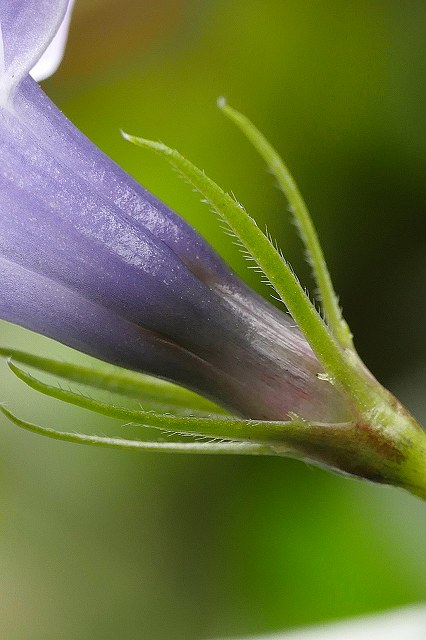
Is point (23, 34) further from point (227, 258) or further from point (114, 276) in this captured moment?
point (227, 258)

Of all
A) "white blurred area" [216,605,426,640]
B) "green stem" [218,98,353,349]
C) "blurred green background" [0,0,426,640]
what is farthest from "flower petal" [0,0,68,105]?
"blurred green background" [0,0,426,640]

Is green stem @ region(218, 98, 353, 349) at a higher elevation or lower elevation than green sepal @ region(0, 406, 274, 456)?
higher

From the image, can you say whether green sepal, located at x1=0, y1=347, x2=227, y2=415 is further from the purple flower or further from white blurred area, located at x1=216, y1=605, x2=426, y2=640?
white blurred area, located at x1=216, y1=605, x2=426, y2=640

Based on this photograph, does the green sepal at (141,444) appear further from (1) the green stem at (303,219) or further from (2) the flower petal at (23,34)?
(2) the flower petal at (23,34)

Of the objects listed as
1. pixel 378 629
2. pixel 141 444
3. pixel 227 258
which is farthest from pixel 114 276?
pixel 227 258

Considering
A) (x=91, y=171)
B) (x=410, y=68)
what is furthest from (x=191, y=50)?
(x=91, y=171)

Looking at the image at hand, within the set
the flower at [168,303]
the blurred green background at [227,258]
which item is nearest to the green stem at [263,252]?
the flower at [168,303]
